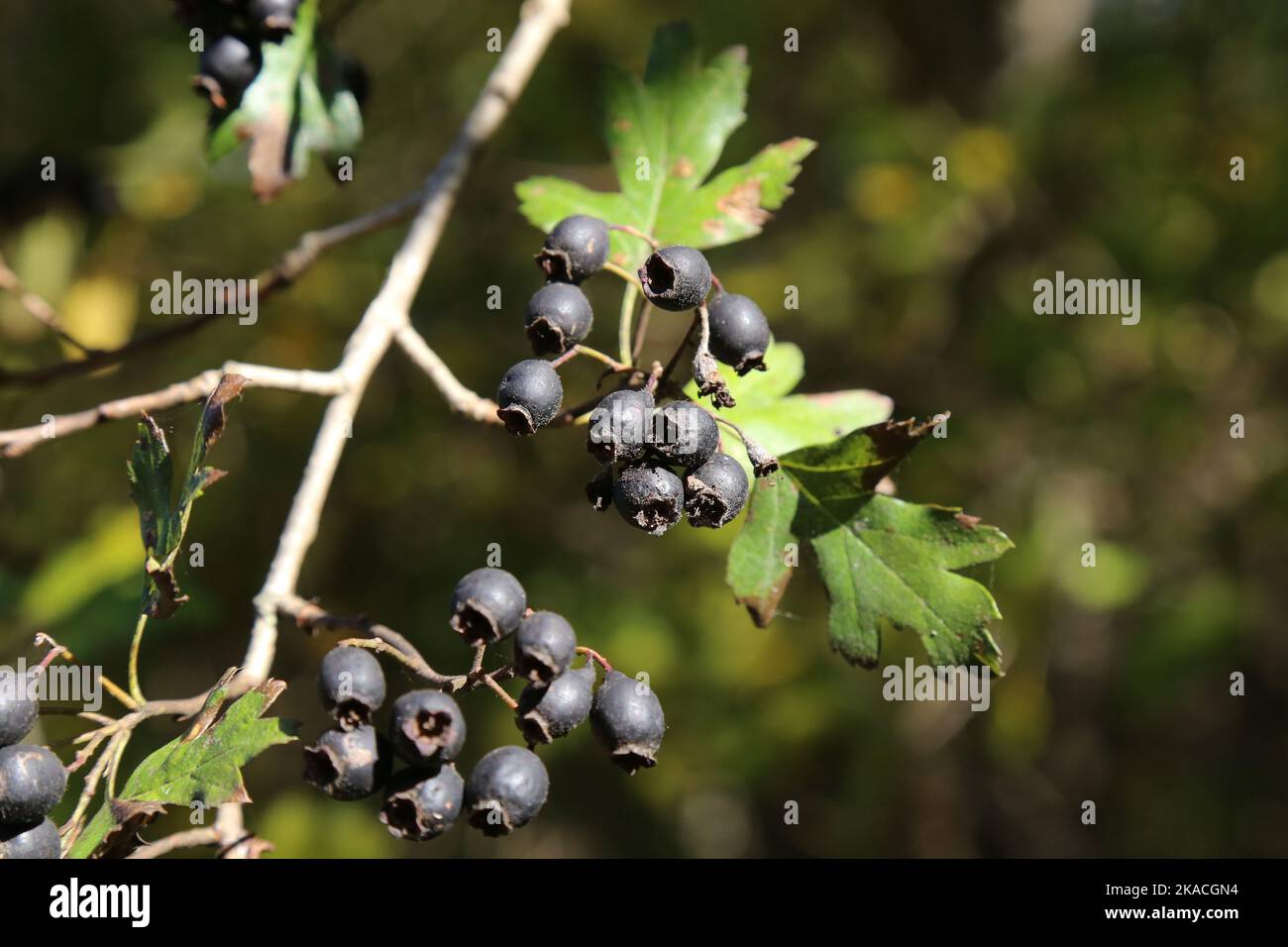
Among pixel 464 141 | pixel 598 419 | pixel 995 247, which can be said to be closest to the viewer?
pixel 598 419

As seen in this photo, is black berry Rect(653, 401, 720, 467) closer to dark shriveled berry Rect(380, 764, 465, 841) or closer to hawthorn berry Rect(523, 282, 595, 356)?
hawthorn berry Rect(523, 282, 595, 356)

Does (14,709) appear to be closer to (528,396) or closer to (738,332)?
(528,396)

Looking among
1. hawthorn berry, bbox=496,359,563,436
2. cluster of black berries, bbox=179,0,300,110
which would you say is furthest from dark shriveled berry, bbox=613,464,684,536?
cluster of black berries, bbox=179,0,300,110

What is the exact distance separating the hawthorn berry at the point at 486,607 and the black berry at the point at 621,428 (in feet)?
0.66

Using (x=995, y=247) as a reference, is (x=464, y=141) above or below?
below

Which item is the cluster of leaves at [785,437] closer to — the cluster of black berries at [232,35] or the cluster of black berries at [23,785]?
the cluster of black berries at [232,35]

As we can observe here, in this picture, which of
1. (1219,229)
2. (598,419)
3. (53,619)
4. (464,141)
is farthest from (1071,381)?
(53,619)

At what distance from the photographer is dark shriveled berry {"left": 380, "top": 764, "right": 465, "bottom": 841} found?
53.7 inches

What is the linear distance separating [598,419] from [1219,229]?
2.89 m

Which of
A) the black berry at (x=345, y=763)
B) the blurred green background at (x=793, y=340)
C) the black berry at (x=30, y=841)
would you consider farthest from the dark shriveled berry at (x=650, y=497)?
the blurred green background at (x=793, y=340)

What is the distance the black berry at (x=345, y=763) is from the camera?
53.2 inches

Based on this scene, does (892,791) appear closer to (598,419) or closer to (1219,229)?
(1219,229)

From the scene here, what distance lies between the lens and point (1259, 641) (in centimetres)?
514

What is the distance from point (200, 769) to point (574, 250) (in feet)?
2.83
